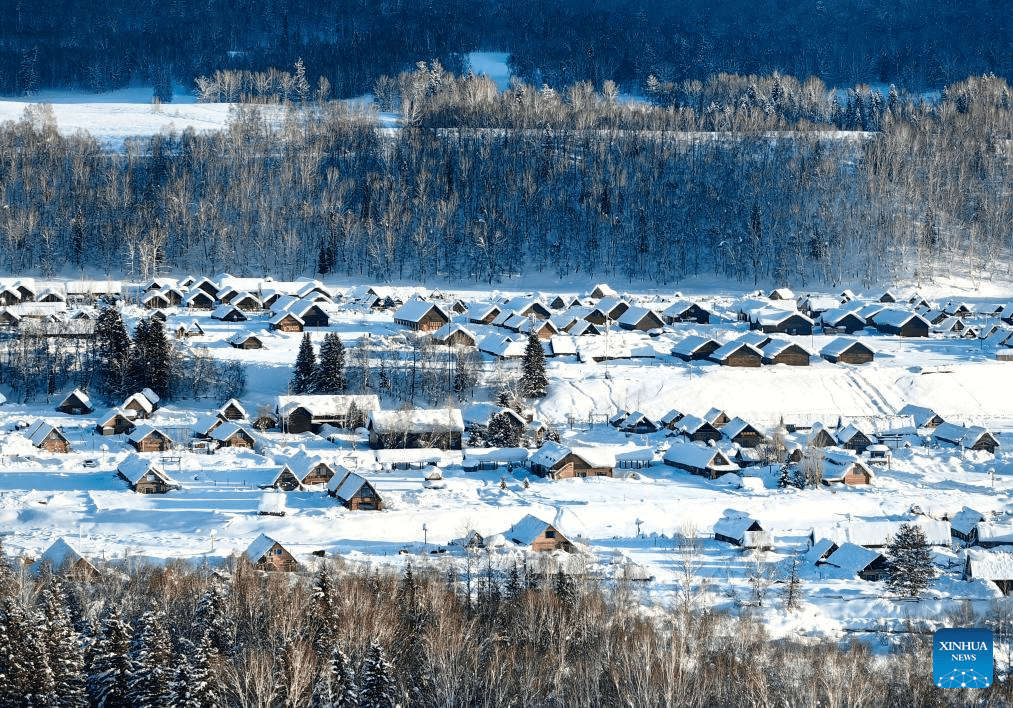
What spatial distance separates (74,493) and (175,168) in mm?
60759

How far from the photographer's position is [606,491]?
34.6m

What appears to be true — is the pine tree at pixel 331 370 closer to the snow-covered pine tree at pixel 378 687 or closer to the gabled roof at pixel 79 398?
the gabled roof at pixel 79 398

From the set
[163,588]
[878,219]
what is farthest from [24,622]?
[878,219]

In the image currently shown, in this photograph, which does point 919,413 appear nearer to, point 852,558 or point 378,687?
point 852,558

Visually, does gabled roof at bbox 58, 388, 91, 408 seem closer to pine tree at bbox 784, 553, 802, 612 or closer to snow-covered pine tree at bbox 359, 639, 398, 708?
pine tree at bbox 784, 553, 802, 612

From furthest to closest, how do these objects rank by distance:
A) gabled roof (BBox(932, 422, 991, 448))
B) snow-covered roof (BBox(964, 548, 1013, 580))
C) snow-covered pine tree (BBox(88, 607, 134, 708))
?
1. gabled roof (BBox(932, 422, 991, 448))
2. snow-covered roof (BBox(964, 548, 1013, 580))
3. snow-covered pine tree (BBox(88, 607, 134, 708))

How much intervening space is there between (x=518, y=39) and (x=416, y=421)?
111 m

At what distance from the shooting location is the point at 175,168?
89.9 meters

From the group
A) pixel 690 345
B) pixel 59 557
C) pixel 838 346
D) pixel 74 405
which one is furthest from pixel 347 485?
pixel 838 346

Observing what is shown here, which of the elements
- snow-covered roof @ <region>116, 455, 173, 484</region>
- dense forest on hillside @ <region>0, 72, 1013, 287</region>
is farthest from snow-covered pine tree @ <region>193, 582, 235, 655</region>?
dense forest on hillside @ <region>0, 72, 1013, 287</region>

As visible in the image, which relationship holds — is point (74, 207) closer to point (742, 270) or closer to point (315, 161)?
point (315, 161)

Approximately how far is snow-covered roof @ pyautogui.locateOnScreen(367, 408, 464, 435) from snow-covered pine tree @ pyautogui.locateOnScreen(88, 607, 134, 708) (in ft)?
63.9

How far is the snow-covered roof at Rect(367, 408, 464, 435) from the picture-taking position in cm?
3947

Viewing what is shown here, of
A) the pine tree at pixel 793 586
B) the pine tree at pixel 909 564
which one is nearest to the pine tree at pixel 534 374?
the pine tree at pixel 793 586
